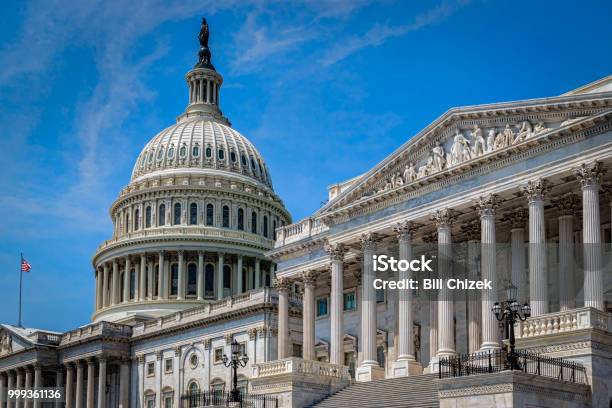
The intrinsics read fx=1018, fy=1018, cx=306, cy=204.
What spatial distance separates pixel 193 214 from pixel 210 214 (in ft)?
6.44

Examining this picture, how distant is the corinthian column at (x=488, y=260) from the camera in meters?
51.1

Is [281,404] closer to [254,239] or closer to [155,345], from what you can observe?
[155,345]

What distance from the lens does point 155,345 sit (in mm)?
93250

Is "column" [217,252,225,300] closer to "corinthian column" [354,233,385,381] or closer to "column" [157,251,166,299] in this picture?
"column" [157,251,166,299]

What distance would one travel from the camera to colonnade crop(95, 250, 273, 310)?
113 meters

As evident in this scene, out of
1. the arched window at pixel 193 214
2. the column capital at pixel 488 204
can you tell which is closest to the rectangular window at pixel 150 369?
the arched window at pixel 193 214

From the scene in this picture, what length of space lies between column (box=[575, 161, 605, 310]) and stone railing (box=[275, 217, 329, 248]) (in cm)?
2327

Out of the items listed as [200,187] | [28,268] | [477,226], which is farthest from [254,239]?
[477,226]

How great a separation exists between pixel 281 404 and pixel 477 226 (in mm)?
14832

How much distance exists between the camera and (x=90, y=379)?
97562 millimetres

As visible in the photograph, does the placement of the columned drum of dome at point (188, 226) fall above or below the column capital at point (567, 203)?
above

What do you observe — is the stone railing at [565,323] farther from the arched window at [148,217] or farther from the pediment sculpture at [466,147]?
the arched window at [148,217]

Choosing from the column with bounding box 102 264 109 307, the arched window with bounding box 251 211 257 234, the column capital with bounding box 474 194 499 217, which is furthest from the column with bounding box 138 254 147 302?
the column capital with bounding box 474 194 499 217

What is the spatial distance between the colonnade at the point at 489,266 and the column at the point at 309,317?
0.21 feet
